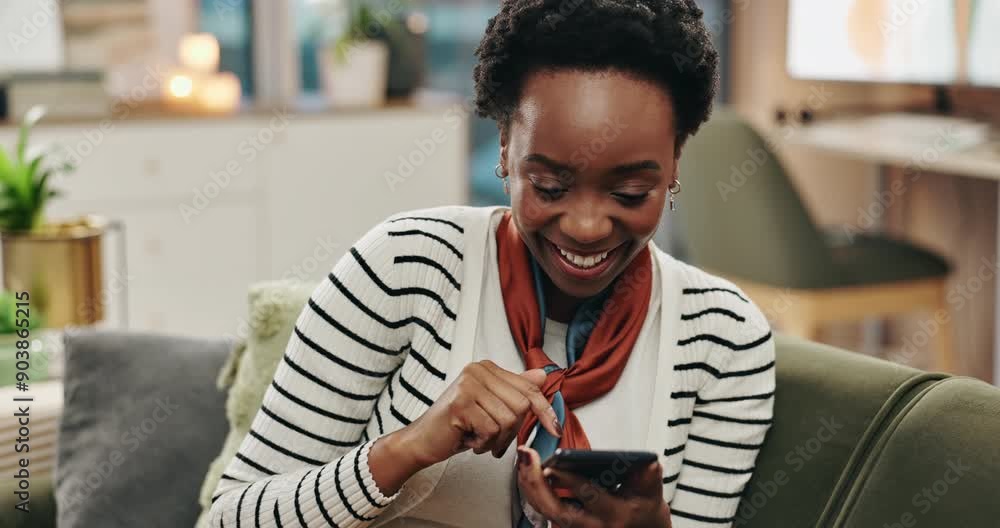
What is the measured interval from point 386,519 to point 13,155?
8.53ft

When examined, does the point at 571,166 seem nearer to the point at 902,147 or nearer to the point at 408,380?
the point at 408,380

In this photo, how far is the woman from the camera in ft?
3.24

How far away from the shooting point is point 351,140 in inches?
150

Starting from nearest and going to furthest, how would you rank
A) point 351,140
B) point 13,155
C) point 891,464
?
point 891,464 → point 13,155 → point 351,140

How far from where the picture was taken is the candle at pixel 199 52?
12.5 ft

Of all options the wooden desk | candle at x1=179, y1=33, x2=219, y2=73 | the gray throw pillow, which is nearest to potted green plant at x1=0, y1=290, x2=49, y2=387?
the gray throw pillow

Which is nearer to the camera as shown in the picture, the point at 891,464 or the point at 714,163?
the point at 891,464

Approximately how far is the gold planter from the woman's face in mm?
1315

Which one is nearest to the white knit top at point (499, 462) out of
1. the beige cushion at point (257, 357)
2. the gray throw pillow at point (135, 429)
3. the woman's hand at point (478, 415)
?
the woman's hand at point (478, 415)

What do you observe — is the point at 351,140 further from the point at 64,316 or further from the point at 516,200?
the point at 516,200

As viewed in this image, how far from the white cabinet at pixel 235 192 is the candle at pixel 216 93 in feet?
0.53

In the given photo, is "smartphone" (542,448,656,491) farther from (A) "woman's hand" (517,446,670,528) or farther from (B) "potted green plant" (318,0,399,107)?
(B) "potted green plant" (318,0,399,107)

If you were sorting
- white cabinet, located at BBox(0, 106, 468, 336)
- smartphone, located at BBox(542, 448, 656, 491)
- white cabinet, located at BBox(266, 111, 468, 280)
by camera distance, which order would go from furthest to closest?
white cabinet, located at BBox(266, 111, 468, 280) → white cabinet, located at BBox(0, 106, 468, 336) → smartphone, located at BBox(542, 448, 656, 491)

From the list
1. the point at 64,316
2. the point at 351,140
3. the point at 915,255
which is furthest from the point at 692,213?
the point at 64,316
